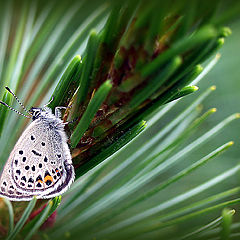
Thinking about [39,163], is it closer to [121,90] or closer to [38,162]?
[38,162]

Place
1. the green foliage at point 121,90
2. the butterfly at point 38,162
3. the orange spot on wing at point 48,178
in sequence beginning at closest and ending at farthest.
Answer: the green foliage at point 121,90, the butterfly at point 38,162, the orange spot on wing at point 48,178

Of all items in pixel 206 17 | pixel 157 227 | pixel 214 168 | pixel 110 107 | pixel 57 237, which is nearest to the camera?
pixel 206 17

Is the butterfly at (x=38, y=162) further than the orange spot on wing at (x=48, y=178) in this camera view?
No

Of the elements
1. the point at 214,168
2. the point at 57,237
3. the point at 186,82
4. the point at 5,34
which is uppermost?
the point at 5,34

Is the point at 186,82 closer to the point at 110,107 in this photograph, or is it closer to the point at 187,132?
the point at 110,107

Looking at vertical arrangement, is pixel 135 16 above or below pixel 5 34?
below

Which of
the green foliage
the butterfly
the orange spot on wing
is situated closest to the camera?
the green foliage

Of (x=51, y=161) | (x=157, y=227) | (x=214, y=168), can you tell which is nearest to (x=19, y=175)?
(x=51, y=161)
